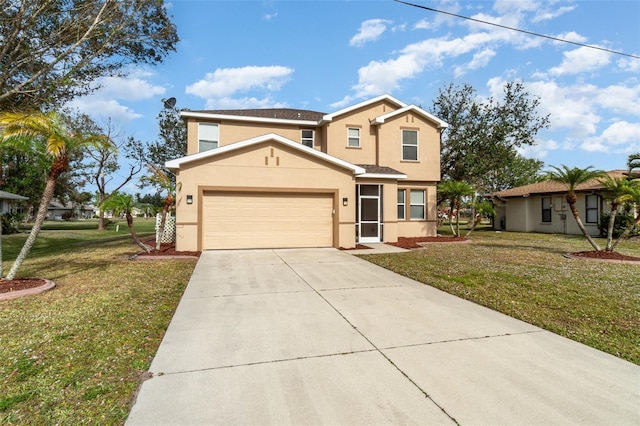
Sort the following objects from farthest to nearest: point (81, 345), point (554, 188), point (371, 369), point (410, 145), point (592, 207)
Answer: point (554, 188), point (592, 207), point (410, 145), point (81, 345), point (371, 369)

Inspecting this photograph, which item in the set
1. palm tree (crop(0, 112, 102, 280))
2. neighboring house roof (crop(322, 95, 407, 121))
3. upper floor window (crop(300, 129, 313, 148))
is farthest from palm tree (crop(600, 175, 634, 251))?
palm tree (crop(0, 112, 102, 280))

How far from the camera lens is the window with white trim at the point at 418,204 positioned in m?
16.8

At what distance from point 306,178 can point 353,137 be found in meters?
4.96

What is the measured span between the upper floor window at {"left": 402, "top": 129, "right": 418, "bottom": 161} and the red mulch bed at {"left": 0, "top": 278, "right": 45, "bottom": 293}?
14748 millimetres

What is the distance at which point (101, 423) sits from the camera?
8.36 ft

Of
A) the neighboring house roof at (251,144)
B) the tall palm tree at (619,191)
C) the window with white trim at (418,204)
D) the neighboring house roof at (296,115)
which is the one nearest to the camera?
the tall palm tree at (619,191)

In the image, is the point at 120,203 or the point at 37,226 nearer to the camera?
the point at 37,226

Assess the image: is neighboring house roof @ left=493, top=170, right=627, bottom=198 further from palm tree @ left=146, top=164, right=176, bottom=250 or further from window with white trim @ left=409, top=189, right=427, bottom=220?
palm tree @ left=146, top=164, right=176, bottom=250

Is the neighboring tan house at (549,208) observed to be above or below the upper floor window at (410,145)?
below

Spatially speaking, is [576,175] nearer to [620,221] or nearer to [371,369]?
[620,221]

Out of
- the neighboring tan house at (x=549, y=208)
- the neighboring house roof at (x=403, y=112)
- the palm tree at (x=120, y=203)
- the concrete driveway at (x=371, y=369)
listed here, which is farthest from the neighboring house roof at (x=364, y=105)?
the neighboring tan house at (x=549, y=208)

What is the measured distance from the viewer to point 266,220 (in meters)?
12.2

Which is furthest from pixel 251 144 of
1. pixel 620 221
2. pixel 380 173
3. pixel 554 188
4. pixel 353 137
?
pixel 554 188

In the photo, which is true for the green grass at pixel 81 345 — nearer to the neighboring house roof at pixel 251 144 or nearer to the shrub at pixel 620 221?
the neighboring house roof at pixel 251 144
